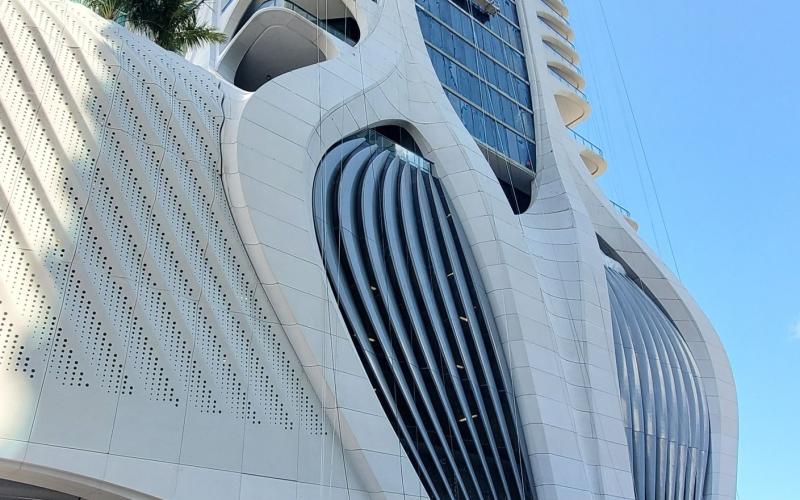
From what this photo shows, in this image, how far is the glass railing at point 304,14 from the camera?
1212 inches

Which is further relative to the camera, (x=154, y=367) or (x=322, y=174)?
(x=322, y=174)

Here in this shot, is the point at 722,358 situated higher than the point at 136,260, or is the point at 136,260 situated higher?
the point at 722,358

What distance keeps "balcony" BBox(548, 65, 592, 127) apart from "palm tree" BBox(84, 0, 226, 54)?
24056mm

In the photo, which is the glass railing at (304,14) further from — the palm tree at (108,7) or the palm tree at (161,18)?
the palm tree at (108,7)

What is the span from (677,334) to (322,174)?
1982cm

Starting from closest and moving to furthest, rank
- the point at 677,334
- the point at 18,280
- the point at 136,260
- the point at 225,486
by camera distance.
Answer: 1. the point at 18,280
2. the point at 225,486
3. the point at 136,260
4. the point at 677,334

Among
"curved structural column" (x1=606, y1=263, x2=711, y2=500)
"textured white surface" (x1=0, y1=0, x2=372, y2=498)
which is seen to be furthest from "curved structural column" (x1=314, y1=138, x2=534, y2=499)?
"curved structural column" (x1=606, y1=263, x2=711, y2=500)

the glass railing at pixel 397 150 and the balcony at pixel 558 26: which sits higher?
the balcony at pixel 558 26

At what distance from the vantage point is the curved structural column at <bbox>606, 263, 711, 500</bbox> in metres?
26.7

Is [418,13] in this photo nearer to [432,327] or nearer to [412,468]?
[432,327]

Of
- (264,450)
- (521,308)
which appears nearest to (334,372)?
(264,450)

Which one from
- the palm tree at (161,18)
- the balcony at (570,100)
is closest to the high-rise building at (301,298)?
the palm tree at (161,18)

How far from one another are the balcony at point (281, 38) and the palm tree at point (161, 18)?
234 inches

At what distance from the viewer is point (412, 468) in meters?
18.6
